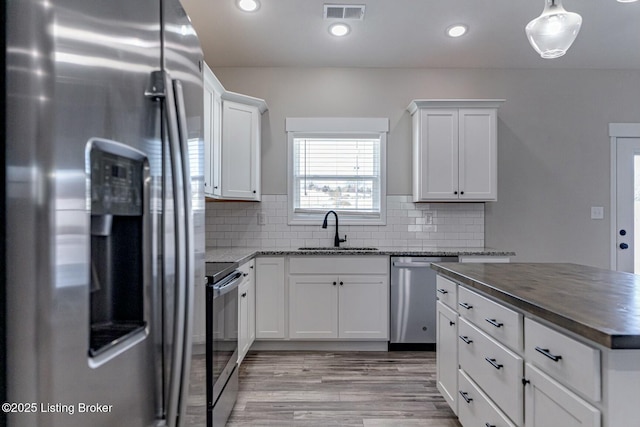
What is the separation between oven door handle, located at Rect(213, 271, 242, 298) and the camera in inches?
76.5

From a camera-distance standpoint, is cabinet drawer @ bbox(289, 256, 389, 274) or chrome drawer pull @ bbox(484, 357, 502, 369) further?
cabinet drawer @ bbox(289, 256, 389, 274)

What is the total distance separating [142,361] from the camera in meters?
0.87

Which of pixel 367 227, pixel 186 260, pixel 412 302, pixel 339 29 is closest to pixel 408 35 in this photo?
pixel 339 29

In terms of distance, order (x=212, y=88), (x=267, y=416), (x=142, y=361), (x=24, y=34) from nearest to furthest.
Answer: (x=24, y=34), (x=142, y=361), (x=267, y=416), (x=212, y=88)

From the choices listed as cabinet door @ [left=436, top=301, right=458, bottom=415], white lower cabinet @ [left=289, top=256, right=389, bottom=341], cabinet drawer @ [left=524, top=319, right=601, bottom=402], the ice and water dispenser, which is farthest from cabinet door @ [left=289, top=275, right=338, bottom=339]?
the ice and water dispenser

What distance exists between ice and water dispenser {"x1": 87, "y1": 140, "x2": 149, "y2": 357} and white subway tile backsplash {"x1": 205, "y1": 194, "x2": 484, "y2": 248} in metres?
3.13

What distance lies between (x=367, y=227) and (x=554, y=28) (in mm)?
2436

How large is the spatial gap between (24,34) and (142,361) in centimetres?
68

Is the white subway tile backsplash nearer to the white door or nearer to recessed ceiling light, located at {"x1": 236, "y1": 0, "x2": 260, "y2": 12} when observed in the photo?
the white door

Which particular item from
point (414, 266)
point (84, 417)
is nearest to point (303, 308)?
point (414, 266)

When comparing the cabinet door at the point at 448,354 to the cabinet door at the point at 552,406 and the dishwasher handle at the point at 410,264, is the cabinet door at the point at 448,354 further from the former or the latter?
the dishwasher handle at the point at 410,264

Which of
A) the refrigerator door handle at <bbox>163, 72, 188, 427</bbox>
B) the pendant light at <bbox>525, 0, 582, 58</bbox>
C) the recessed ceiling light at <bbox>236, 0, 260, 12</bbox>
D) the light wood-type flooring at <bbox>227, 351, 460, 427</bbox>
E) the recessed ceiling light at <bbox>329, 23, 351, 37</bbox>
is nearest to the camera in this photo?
the refrigerator door handle at <bbox>163, 72, 188, 427</bbox>

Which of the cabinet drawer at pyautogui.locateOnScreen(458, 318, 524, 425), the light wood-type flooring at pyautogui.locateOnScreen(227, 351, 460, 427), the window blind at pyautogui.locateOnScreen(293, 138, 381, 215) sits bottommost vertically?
the light wood-type flooring at pyautogui.locateOnScreen(227, 351, 460, 427)

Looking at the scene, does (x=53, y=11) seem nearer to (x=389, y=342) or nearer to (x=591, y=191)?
(x=389, y=342)
